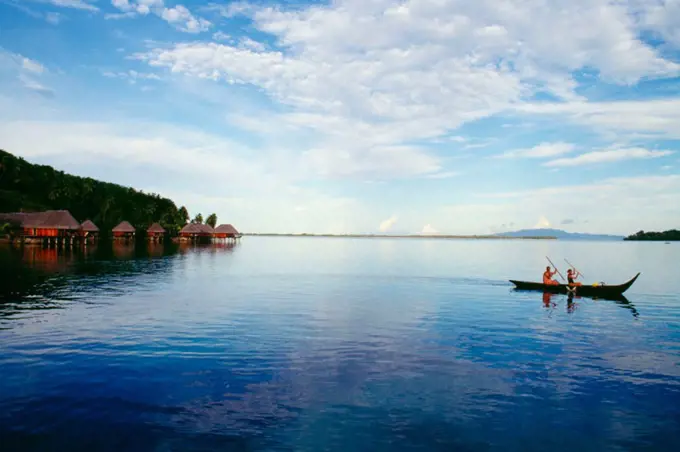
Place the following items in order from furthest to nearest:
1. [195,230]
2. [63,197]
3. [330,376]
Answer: [195,230], [63,197], [330,376]

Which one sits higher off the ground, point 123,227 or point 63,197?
point 63,197

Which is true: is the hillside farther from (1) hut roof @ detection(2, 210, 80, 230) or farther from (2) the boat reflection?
(2) the boat reflection

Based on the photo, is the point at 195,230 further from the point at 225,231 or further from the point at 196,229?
the point at 225,231

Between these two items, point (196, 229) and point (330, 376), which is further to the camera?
point (196, 229)

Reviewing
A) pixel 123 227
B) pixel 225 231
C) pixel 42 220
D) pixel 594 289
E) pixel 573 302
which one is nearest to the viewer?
pixel 573 302

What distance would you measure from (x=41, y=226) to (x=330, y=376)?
3993 inches

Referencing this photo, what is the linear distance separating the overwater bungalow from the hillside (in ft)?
82.8

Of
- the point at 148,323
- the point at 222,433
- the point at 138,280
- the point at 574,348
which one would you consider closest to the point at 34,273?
the point at 138,280

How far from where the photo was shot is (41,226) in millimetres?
96375

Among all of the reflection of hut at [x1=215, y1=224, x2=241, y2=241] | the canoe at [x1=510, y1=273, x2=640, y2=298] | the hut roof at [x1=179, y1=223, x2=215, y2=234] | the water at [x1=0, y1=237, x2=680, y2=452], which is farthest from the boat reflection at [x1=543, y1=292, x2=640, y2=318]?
the reflection of hut at [x1=215, y1=224, x2=241, y2=241]

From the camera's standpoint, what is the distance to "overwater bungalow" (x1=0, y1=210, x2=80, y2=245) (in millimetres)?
96375

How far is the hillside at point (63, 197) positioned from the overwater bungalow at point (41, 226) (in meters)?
25.2

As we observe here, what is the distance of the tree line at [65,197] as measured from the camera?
12444 centimetres

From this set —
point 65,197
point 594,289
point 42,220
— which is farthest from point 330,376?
point 65,197
